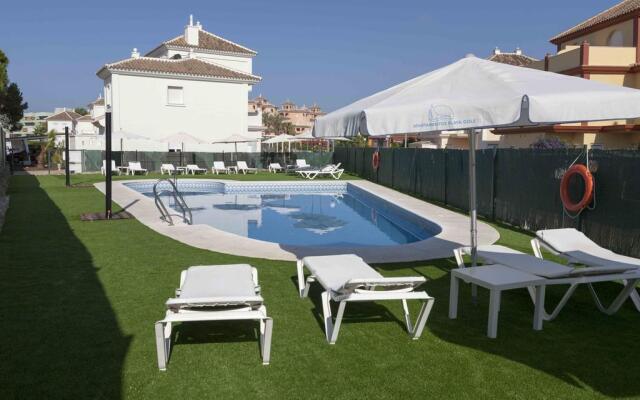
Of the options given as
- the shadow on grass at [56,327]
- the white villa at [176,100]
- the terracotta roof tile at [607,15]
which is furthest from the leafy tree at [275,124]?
the shadow on grass at [56,327]

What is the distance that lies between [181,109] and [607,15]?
25959 mm

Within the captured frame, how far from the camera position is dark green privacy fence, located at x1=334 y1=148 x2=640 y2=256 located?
9.14m

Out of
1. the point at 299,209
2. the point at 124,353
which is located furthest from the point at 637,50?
the point at 124,353

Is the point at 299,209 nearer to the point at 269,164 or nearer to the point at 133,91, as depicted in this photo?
the point at 269,164


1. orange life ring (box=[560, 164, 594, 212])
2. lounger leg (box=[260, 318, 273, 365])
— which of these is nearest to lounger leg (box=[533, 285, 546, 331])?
lounger leg (box=[260, 318, 273, 365])

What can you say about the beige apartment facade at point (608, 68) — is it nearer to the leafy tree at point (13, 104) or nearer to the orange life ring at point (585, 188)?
the orange life ring at point (585, 188)

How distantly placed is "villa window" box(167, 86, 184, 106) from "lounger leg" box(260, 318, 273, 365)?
33853mm

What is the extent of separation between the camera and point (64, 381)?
4.07 metres

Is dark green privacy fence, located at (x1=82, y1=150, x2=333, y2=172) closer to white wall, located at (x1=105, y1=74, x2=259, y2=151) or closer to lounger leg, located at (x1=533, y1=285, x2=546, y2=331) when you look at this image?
white wall, located at (x1=105, y1=74, x2=259, y2=151)

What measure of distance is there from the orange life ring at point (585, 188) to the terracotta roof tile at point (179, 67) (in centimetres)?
2984

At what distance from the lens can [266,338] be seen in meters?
4.38

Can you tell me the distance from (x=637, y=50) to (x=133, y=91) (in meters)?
28.2

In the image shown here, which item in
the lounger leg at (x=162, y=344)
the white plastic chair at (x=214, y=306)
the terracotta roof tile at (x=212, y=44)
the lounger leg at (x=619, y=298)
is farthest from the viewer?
the terracotta roof tile at (x=212, y=44)

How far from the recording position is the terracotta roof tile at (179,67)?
3490cm
